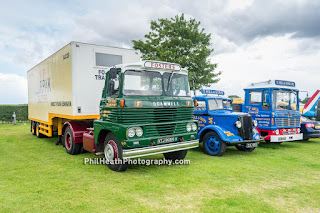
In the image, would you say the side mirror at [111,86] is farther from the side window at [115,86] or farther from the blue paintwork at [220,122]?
the blue paintwork at [220,122]

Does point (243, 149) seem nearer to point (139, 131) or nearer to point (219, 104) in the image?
point (219, 104)

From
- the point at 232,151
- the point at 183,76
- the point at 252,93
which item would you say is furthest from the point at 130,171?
the point at 252,93

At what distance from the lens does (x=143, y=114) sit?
5480 millimetres

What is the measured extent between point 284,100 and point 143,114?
7.22 m

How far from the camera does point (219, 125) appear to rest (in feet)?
26.5

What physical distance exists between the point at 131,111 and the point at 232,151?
4977 mm

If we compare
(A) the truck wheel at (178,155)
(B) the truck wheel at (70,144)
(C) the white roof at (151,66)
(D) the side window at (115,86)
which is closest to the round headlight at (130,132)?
(D) the side window at (115,86)

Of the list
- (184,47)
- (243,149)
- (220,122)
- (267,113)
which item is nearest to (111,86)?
(220,122)

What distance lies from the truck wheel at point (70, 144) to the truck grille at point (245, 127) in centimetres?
547

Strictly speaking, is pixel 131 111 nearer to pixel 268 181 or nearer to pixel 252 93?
pixel 268 181

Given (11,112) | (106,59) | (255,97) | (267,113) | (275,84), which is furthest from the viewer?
(11,112)

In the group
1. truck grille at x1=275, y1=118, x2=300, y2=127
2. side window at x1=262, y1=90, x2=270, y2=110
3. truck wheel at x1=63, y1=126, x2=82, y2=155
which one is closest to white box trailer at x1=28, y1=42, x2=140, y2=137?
truck wheel at x1=63, y1=126, x2=82, y2=155

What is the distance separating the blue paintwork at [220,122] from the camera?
7461 millimetres

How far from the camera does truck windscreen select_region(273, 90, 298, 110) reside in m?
9.56
